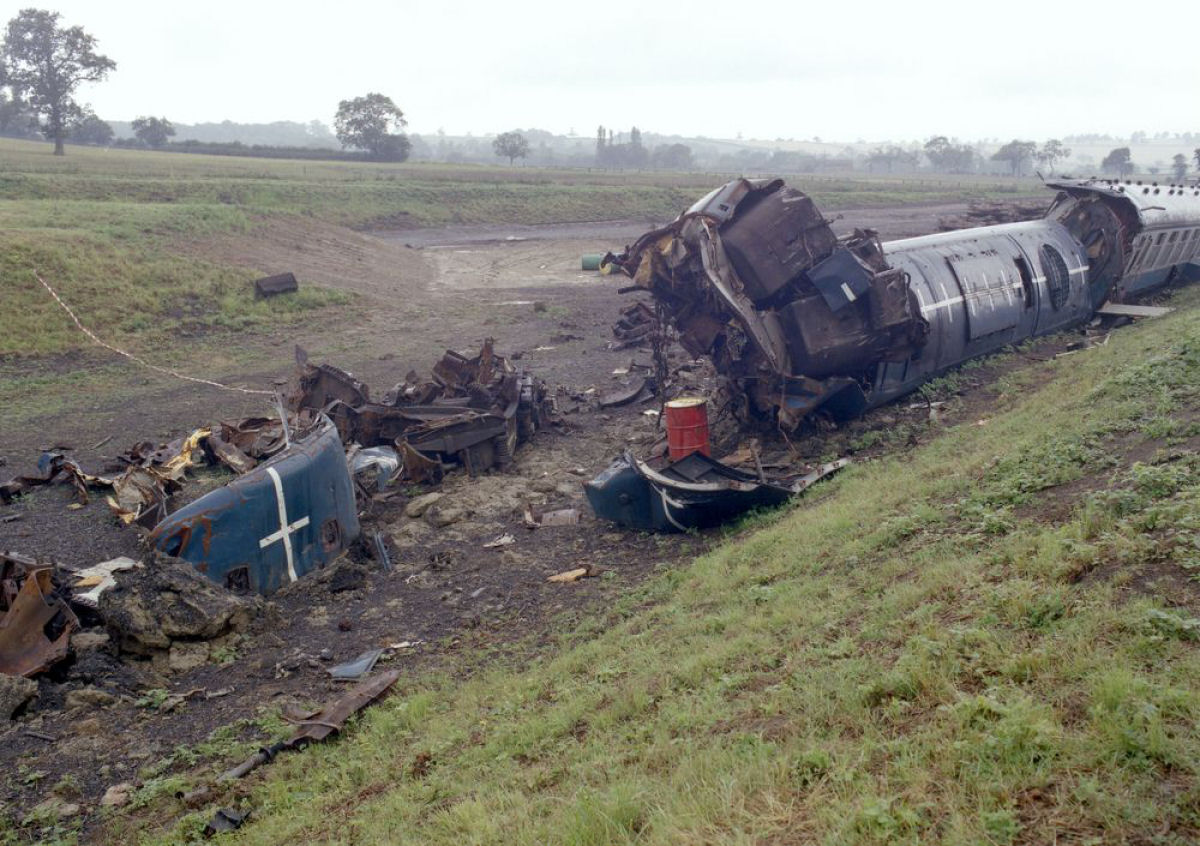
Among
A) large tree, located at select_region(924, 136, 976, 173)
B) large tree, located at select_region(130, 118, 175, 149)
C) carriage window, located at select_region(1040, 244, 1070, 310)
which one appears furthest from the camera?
large tree, located at select_region(924, 136, 976, 173)

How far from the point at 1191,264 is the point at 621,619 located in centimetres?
2497

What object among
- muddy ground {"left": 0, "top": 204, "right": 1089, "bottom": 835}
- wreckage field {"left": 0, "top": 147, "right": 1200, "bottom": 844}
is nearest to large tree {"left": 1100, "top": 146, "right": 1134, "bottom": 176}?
wreckage field {"left": 0, "top": 147, "right": 1200, "bottom": 844}

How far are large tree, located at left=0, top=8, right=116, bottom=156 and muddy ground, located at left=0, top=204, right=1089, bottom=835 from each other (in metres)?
51.2

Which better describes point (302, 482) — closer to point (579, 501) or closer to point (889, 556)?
point (579, 501)

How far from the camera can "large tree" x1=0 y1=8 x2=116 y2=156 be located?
6269 centimetres

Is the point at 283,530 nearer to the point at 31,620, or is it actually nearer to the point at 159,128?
the point at 31,620

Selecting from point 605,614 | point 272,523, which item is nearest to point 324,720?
point 605,614

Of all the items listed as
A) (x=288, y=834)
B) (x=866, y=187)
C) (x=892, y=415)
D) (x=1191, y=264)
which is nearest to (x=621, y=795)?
(x=288, y=834)

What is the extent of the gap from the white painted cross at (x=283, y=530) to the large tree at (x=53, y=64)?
64.4m

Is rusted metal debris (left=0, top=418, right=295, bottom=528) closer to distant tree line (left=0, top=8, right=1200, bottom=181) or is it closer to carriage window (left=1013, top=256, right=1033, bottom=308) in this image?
carriage window (left=1013, top=256, right=1033, bottom=308)

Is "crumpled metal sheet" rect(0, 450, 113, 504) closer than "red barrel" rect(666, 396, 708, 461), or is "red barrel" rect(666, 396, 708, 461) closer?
"red barrel" rect(666, 396, 708, 461)

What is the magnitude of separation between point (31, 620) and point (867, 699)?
801 cm

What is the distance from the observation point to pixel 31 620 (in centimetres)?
871

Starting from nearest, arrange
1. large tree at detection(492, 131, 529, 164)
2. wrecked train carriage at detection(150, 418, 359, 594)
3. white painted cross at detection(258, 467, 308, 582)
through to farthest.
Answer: wrecked train carriage at detection(150, 418, 359, 594) → white painted cross at detection(258, 467, 308, 582) → large tree at detection(492, 131, 529, 164)
